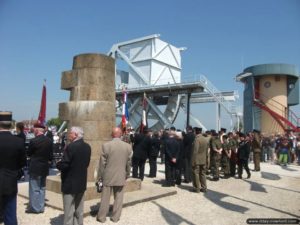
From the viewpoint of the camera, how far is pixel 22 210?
729 centimetres

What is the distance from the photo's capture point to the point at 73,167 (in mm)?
5645

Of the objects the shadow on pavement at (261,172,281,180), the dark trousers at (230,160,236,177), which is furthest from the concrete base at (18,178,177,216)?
the shadow on pavement at (261,172,281,180)

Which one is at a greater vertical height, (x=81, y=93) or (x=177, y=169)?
(x=81, y=93)

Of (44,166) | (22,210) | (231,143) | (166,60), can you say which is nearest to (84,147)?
(44,166)

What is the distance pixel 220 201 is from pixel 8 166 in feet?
18.6

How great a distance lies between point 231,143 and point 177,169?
344cm

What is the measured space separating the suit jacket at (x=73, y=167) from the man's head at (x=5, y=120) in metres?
1.02

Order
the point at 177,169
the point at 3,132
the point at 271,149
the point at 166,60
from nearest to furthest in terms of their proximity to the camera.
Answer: the point at 3,132, the point at 177,169, the point at 271,149, the point at 166,60

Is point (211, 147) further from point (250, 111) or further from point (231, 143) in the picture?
point (250, 111)

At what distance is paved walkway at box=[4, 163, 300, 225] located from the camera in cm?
681

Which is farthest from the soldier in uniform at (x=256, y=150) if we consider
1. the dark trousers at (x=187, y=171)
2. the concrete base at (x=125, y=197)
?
the concrete base at (x=125, y=197)

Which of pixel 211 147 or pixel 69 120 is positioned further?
pixel 211 147

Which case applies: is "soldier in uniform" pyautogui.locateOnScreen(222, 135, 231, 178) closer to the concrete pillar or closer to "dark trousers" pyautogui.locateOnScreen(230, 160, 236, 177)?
"dark trousers" pyautogui.locateOnScreen(230, 160, 236, 177)

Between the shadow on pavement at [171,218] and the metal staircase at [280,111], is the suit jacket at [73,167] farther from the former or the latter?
the metal staircase at [280,111]
